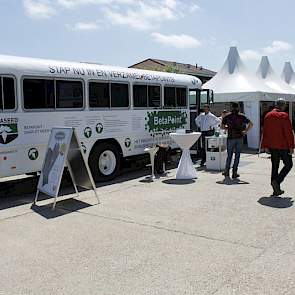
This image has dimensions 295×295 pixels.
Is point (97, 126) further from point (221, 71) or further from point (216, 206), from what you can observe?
point (221, 71)

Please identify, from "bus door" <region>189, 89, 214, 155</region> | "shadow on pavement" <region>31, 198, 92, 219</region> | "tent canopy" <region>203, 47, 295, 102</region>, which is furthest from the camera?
"tent canopy" <region>203, 47, 295, 102</region>

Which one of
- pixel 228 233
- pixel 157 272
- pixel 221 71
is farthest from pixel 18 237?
pixel 221 71

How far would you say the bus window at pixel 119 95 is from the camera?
10.1 m

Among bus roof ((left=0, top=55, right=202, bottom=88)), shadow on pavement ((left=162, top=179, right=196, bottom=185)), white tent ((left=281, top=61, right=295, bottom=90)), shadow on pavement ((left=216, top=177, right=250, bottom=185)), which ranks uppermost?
white tent ((left=281, top=61, right=295, bottom=90))

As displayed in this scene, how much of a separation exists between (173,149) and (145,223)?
6.24m

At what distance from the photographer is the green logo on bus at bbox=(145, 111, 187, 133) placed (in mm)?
11219

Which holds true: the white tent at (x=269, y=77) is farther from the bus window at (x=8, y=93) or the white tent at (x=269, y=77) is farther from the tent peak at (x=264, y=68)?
the bus window at (x=8, y=93)

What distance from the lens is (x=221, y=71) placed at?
19.5 metres

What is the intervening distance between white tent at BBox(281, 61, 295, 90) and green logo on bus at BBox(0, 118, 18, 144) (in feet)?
64.5

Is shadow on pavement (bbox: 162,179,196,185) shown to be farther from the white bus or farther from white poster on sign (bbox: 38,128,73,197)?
white poster on sign (bbox: 38,128,73,197)

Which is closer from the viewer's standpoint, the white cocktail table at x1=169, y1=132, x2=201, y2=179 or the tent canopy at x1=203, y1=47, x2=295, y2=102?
the white cocktail table at x1=169, y1=132, x2=201, y2=179

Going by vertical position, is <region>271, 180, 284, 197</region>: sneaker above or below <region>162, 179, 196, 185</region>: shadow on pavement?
above

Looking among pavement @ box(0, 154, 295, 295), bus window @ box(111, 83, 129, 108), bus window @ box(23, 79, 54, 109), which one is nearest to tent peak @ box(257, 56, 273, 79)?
bus window @ box(111, 83, 129, 108)

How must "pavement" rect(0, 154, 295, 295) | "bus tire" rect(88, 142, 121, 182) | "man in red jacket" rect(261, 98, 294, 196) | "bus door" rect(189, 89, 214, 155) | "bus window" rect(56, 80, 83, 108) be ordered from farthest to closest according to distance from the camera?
"bus door" rect(189, 89, 214, 155)
"bus tire" rect(88, 142, 121, 182)
"bus window" rect(56, 80, 83, 108)
"man in red jacket" rect(261, 98, 294, 196)
"pavement" rect(0, 154, 295, 295)
